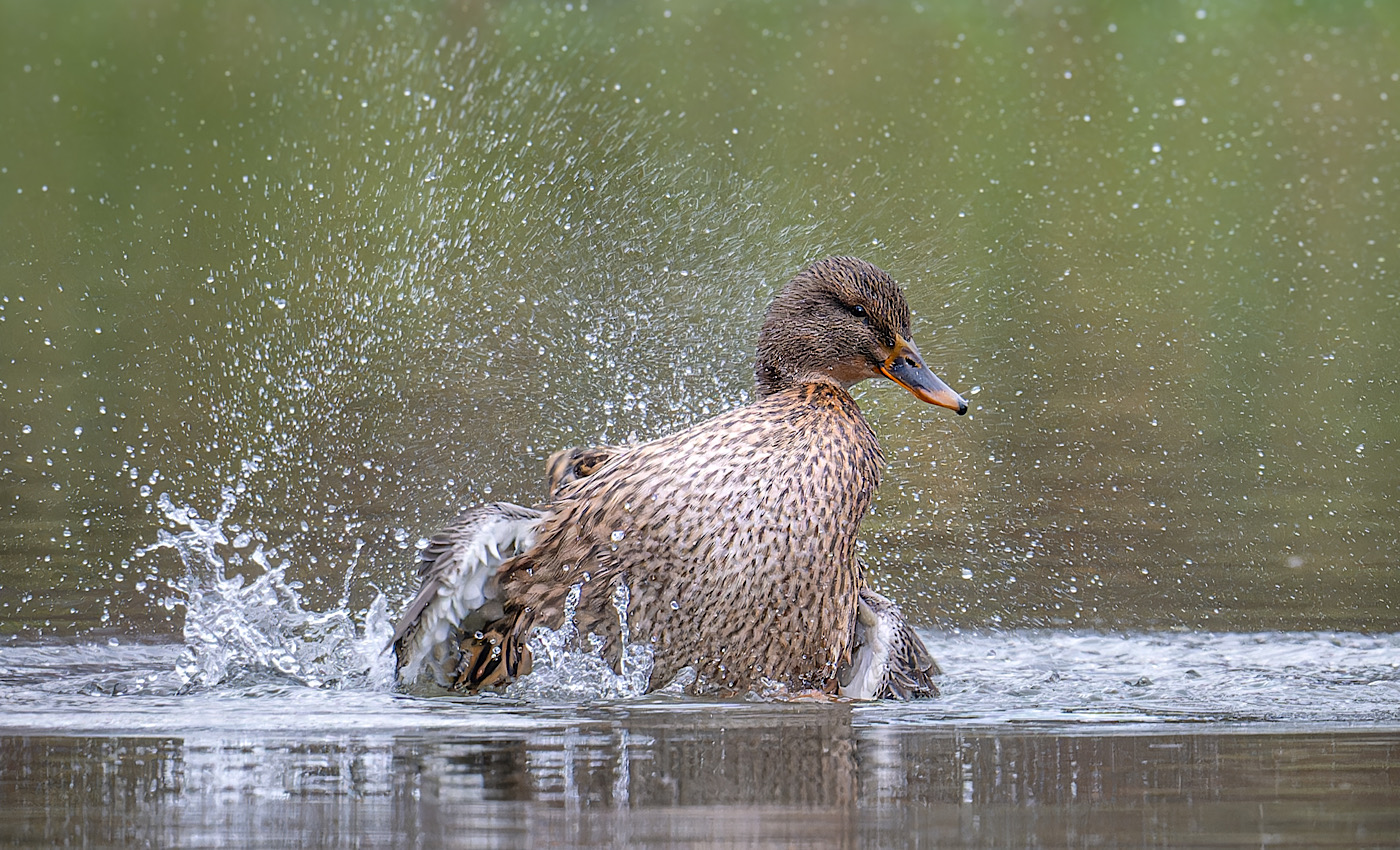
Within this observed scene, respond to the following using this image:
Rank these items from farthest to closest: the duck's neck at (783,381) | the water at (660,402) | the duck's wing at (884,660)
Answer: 1. the duck's neck at (783,381)
2. the duck's wing at (884,660)
3. the water at (660,402)

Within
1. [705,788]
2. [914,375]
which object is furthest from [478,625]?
[705,788]

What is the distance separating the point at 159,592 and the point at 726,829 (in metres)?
3.75

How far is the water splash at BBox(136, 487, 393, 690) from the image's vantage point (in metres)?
5.15

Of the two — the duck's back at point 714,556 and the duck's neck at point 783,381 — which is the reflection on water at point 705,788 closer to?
the duck's back at point 714,556

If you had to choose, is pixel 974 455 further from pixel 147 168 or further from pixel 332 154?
pixel 147 168

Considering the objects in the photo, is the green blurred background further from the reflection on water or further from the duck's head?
the reflection on water

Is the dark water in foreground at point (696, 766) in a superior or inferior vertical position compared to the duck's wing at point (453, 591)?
inferior

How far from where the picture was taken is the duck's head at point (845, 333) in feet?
18.1

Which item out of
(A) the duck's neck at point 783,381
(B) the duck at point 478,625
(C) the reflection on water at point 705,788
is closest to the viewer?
(C) the reflection on water at point 705,788

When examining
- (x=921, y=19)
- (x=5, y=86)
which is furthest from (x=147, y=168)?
(x=921, y=19)

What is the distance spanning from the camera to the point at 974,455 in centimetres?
834

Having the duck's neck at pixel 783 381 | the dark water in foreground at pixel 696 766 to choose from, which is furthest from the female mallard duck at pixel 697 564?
the dark water in foreground at pixel 696 766

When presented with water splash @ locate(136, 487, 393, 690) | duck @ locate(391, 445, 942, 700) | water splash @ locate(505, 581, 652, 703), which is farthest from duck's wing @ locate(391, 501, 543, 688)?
water splash @ locate(505, 581, 652, 703)

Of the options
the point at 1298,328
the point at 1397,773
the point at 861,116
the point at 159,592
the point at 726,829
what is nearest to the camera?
the point at 726,829
